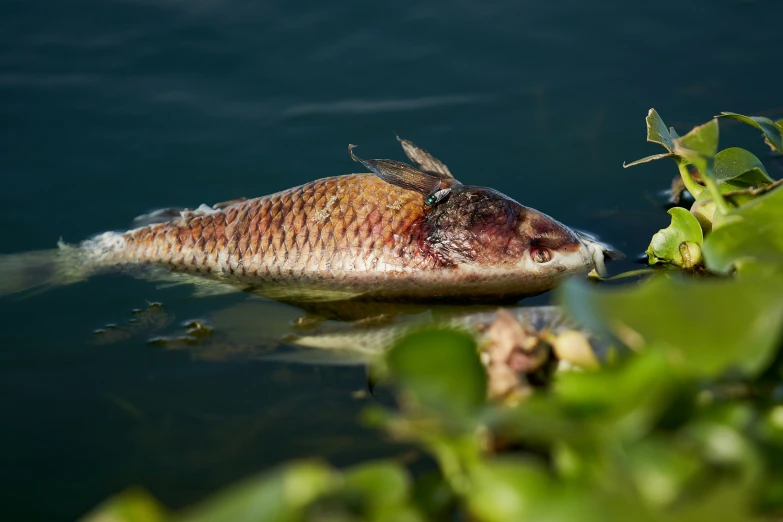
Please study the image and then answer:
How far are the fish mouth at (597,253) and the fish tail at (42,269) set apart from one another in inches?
89.2

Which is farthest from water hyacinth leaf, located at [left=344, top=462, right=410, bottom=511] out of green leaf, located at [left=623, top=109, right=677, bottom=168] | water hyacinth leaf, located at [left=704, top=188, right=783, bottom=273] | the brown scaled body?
green leaf, located at [left=623, top=109, right=677, bottom=168]

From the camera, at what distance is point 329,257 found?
3.41 meters

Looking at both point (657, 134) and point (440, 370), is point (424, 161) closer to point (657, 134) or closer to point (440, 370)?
point (657, 134)

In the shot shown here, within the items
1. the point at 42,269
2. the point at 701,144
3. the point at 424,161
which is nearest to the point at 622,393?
the point at 701,144

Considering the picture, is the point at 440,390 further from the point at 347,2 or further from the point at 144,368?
the point at 347,2

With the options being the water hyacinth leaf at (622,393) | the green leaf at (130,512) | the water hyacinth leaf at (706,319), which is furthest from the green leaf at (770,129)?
the green leaf at (130,512)

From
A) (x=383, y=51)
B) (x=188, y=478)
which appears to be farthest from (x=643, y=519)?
(x=383, y=51)

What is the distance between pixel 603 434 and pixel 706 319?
295 millimetres

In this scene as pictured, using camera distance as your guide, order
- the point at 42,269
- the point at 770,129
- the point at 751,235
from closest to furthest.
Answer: the point at 751,235
the point at 770,129
the point at 42,269

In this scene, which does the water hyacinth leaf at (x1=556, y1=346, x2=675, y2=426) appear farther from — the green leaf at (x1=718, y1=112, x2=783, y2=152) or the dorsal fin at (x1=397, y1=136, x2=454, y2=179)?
the dorsal fin at (x1=397, y1=136, x2=454, y2=179)

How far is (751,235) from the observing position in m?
2.21

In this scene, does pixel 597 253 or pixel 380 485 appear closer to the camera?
pixel 380 485

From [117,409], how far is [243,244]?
0.98 m

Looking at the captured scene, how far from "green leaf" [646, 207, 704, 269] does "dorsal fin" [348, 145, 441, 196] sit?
A: 997 mm
